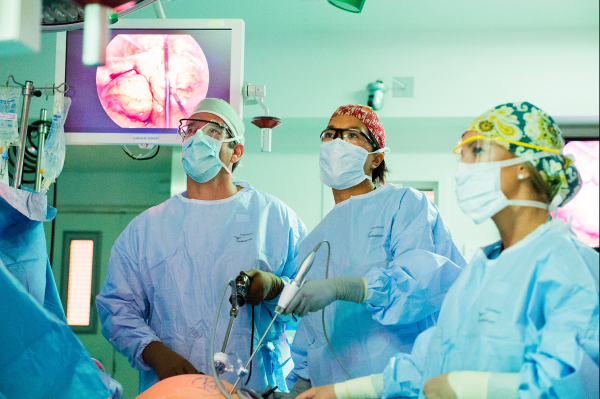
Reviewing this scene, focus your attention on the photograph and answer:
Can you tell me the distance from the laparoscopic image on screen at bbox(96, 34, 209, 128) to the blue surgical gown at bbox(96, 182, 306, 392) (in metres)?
0.49

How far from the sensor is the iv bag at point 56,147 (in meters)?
2.00

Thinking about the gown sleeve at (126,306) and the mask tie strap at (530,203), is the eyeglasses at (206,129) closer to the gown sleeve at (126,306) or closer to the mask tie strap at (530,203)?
the gown sleeve at (126,306)

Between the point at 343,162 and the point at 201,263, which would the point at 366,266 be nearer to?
the point at 343,162

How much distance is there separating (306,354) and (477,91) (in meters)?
2.33

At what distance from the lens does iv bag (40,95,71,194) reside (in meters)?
2.00

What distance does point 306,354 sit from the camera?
1817mm

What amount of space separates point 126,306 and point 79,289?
2007mm

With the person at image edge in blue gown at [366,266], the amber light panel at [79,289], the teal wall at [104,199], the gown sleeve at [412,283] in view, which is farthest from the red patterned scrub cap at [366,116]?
the amber light panel at [79,289]

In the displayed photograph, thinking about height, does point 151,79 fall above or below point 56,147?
above

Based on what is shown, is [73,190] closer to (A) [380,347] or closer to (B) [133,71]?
(B) [133,71]

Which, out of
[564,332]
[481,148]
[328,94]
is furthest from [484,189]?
[328,94]

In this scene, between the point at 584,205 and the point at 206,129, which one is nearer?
the point at 206,129

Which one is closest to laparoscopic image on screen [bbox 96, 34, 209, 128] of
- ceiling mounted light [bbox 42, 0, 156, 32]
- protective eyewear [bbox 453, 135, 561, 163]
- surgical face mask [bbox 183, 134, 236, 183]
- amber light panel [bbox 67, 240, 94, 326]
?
surgical face mask [bbox 183, 134, 236, 183]

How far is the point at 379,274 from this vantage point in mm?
1458
